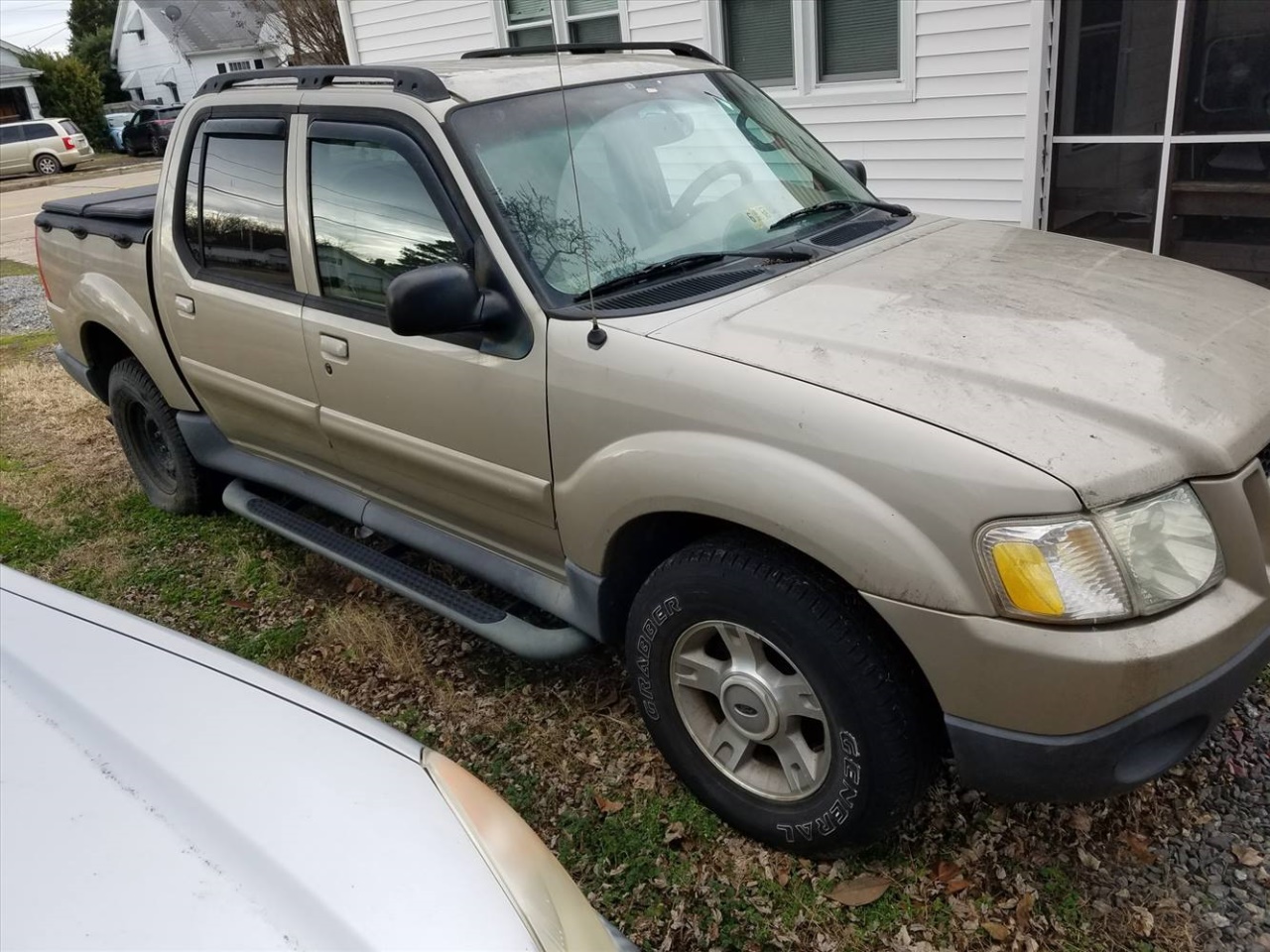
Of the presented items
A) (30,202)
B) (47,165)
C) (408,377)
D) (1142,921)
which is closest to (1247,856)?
(1142,921)

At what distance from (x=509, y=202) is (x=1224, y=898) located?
2.54 meters

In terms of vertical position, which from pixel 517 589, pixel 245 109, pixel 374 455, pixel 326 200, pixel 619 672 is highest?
pixel 245 109

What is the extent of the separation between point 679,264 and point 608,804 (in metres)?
1.56

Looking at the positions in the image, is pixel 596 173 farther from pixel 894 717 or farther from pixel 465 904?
pixel 465 904

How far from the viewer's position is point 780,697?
2488mm

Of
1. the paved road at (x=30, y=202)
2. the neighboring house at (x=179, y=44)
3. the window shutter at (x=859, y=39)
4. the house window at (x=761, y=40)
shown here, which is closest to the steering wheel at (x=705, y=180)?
the window shutter at (x=859, y=39)

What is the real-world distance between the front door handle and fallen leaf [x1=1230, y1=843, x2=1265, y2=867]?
9.44 ft

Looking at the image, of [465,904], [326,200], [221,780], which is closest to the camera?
[465,904]

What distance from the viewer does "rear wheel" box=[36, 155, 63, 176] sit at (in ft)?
96.8

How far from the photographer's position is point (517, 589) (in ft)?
10.5

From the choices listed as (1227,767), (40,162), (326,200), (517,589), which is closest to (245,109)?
(326,200)

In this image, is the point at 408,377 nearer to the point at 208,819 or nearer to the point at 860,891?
the point at 208,819

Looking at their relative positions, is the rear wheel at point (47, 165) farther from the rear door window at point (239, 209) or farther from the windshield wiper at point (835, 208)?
the windshield wiper at point (835, 208)

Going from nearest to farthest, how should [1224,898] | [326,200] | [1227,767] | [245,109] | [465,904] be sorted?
1. [465,904]
2. [1224,898]
3. [1227,767]
4. [326,200]
5. [245,109]
